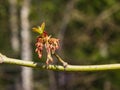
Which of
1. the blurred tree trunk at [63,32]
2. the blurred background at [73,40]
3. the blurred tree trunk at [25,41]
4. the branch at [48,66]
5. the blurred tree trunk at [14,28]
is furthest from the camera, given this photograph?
the blurred tree trunk at [14,28]

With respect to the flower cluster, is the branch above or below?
below

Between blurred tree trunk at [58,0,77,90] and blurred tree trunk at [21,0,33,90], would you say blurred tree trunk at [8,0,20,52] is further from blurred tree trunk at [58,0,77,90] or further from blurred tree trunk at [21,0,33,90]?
blurred tree trunk at [21,0,33,90]

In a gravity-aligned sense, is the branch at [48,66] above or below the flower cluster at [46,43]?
below

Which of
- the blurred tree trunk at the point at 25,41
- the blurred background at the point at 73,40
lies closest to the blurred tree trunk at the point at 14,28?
the blurred background at the point at 73,40

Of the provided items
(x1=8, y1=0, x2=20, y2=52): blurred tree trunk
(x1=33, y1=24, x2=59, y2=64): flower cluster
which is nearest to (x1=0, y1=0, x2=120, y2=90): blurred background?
(x1=8, y1=0, x2=20, y2=52): blurred tree trunk

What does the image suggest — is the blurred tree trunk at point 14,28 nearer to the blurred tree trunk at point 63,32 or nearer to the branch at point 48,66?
the blurred tree trunk at point 63,32

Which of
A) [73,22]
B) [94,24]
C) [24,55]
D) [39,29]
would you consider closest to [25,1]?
[24,55]

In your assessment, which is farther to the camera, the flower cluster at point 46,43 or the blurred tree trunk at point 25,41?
the blurred tree trunk at point 25,41

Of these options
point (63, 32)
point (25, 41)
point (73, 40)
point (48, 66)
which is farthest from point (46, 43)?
point (73, 40)

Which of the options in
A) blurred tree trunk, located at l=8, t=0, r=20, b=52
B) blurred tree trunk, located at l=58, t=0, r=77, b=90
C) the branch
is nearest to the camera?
the branch
